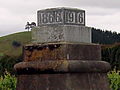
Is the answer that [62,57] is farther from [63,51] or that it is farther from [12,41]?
[12,41]

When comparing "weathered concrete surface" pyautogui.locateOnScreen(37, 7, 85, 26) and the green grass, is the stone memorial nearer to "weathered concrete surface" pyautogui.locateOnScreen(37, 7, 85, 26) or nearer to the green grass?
"weathered concrete surface" pyautogui.locateOnScreen(37, 7, 85, 26)

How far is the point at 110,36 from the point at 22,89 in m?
74.6

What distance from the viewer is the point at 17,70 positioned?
11.6ft

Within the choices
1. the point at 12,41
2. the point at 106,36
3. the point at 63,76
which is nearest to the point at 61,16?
the point at 63,76

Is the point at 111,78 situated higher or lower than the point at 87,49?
lower

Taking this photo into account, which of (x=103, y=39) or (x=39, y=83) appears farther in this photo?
(x=103, y=39)

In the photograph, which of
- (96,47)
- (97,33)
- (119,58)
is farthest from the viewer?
(97,33)

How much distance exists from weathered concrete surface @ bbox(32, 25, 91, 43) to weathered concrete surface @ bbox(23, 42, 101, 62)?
0.13 ft

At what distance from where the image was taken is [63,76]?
3.27 meters

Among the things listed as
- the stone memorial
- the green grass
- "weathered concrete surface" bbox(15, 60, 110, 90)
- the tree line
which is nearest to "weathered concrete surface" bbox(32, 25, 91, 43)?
the stone memorial

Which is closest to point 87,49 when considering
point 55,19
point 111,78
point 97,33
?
point 55,19

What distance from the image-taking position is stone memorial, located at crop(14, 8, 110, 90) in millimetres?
3285

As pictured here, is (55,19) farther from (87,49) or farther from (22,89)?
(22,89)

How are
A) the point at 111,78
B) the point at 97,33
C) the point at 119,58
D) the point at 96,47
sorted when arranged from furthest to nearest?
the point at 97,33
the point at 119,58
the point at 111,78
the point at 96,47
